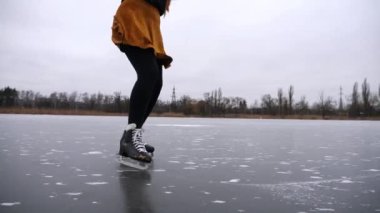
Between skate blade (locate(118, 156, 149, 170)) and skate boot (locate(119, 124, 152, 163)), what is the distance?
0.03 m

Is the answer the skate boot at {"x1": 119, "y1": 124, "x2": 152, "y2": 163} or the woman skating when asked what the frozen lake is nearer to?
the skate boot at {"x1": 119, "y1": 124, "x2": 152, "y2": 163}

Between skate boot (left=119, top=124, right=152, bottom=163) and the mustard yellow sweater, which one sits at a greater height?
the mustard yellow sweater

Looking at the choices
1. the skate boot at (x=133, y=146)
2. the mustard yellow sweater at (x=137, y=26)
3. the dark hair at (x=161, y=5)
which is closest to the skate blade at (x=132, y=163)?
the skate boot at (x=133, y=146)

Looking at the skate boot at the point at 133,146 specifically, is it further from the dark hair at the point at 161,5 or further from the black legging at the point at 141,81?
the dark hair at the point at 161,5

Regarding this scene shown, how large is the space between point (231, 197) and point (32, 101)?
7790 cm

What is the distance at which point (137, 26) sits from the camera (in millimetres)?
2555

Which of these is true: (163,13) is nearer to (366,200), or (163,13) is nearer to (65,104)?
(366,200)

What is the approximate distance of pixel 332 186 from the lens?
182 centimetres

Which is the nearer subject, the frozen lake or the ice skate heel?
the frozen lake

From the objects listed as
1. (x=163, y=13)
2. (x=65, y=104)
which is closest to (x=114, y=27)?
(x=163, y=13)

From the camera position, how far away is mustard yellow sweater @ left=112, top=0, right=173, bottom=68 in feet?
8.36

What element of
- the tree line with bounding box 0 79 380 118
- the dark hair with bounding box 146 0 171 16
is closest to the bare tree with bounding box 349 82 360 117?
the tree line with bounding box 0 79 380 118

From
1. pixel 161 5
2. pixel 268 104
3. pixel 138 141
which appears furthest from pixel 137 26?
pixel 268 104

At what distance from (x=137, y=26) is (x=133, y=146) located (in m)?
0.86
